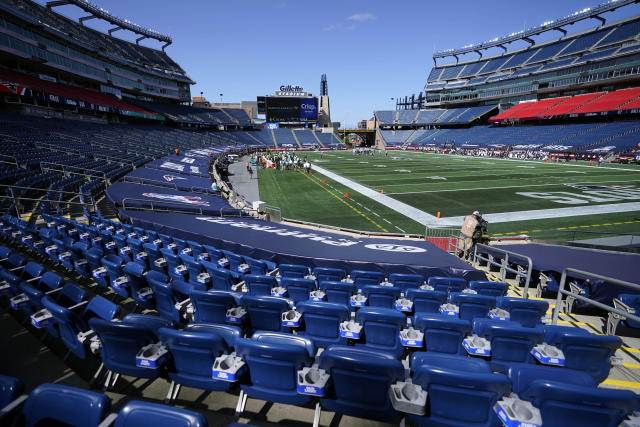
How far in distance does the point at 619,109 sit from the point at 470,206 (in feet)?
187

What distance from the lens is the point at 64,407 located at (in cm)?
227

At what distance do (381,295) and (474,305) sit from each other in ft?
5.22

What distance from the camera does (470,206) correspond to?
21.2 meters

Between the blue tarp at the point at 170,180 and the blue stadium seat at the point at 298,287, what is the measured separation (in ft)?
52.2

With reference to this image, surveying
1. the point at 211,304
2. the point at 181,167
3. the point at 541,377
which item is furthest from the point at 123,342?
the point at 181,167

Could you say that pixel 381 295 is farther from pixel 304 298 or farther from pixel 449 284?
pixel 449 284

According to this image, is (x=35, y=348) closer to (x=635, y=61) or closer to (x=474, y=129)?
(x=635, y=61)

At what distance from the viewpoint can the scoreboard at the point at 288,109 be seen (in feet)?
275

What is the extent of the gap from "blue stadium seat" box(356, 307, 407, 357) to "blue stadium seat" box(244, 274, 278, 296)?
6.72ft

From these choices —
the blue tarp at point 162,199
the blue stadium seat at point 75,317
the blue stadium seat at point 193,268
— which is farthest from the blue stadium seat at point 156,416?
the blue tarp at point 162,199

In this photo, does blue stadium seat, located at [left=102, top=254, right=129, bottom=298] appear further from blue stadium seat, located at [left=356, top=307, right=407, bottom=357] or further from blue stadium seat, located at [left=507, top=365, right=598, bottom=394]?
blue stadium seat, located at [left=507, top=365, right=598, bottom=394]

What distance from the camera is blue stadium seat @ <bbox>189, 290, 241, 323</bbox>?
14.5 feet

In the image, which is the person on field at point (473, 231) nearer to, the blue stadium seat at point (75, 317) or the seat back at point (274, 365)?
the seat back at point (274, 365)

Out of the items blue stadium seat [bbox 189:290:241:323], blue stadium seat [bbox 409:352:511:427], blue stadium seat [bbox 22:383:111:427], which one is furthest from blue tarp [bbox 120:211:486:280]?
blue stadium seat [bbox 22:383:111:427]
